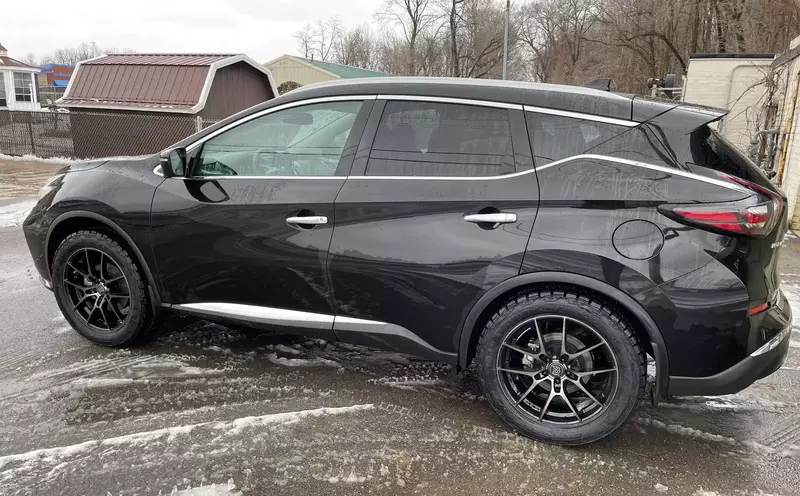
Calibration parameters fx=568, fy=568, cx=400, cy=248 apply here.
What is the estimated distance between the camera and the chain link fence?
14812mm

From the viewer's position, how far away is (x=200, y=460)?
8.72 ft

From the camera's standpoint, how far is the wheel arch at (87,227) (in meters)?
3.55

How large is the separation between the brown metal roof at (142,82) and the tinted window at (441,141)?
45.0 feet

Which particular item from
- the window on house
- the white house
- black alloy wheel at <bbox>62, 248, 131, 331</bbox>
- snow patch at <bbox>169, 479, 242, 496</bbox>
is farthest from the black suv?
the window on house

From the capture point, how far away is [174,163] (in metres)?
3.41

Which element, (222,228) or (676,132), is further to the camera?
(222,228)

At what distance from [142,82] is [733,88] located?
15559mm

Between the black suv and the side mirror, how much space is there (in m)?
0.01

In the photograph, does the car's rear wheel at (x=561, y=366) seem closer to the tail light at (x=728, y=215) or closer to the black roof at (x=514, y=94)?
the tail light at (x=728, y=215)

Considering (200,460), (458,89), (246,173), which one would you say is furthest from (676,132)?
(200,460)

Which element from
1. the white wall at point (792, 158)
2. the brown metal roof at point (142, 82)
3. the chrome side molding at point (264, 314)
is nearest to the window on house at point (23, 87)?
the brown metal roof at point (142, 82)

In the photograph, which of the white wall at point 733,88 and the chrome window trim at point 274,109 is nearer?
the chrome window trim at point 274,109

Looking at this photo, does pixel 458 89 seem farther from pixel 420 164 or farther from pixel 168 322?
pixel 168 322

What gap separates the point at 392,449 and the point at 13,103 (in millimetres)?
36846
